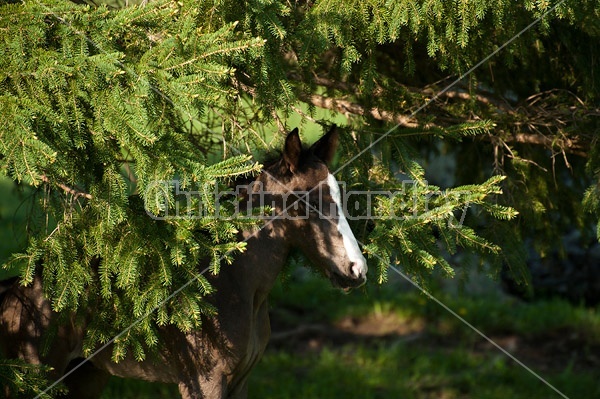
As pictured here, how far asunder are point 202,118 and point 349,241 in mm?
1164

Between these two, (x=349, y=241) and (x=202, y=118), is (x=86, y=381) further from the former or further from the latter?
(x=349, y=241)

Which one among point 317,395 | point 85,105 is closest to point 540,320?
point 317,395

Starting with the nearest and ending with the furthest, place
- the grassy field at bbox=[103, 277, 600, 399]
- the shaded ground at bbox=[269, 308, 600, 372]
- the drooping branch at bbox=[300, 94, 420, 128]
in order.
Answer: the drooping branch at bbox=[300, 94, 420, 128], the grassy field at bbox=[103, 277, 600, 399], the shaded ground at bbox=[269, 308, 600, 372]

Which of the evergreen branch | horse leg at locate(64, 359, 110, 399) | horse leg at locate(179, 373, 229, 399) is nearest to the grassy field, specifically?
horse leg at locate(64, 359, 110, 399)

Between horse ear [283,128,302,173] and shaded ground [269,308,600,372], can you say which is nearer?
horse ear [283,128,302,173]

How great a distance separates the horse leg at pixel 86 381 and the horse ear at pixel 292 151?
1976 mm

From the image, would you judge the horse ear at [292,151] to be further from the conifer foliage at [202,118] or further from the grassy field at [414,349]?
the grassy field at [414,349]

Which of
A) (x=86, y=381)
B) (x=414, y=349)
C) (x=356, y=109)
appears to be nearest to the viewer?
(x=86, y=381)

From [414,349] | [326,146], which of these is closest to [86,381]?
[326,146]

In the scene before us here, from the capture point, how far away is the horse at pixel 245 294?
14.8ft

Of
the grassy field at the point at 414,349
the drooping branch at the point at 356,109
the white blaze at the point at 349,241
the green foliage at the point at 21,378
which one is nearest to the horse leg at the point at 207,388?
the green foliage at the point at 21,378

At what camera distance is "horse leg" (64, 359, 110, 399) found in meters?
5.37

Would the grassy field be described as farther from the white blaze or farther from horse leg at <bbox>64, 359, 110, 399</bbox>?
the white blaze

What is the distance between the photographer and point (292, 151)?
15.0ft
